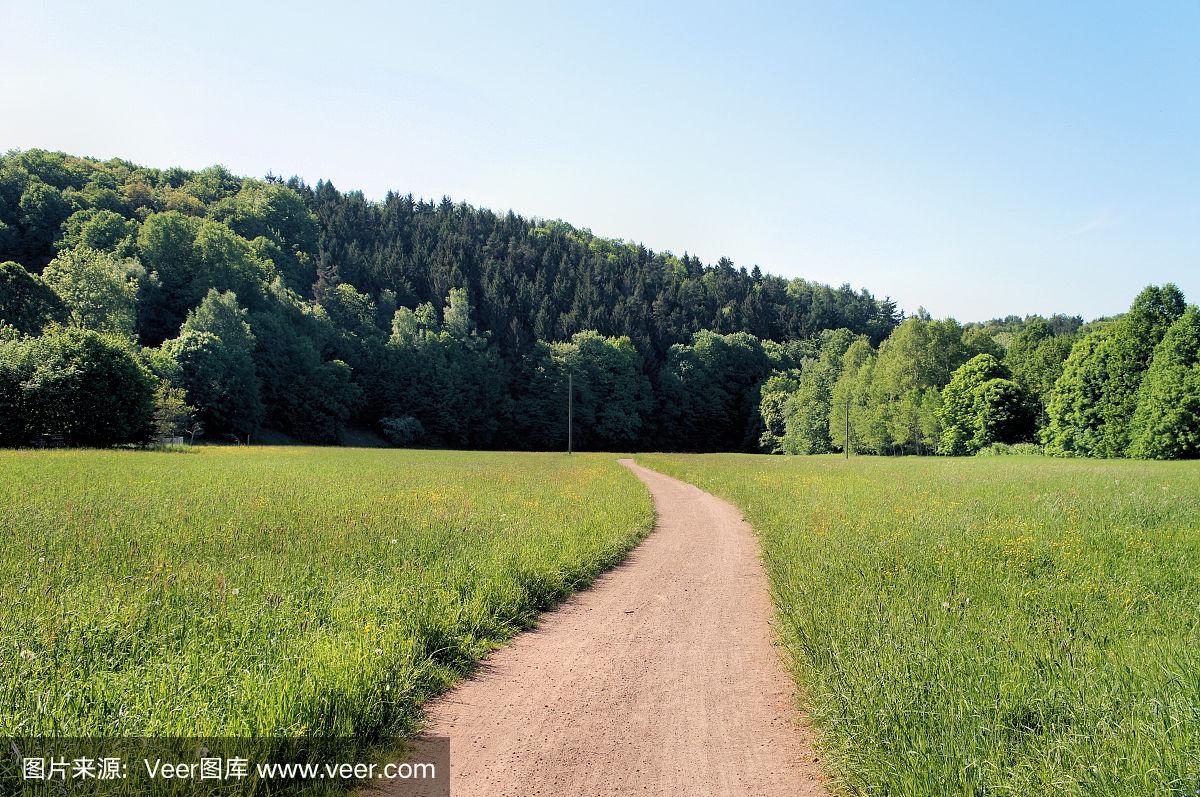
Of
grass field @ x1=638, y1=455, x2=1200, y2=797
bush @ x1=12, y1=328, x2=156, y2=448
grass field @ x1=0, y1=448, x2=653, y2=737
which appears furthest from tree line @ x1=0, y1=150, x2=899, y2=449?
grass field @ x1=638, y1=455, x2=1200, y2=797

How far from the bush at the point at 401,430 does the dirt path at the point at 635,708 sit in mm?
83084

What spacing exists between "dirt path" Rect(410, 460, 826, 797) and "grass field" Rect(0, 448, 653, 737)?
599 millimetres

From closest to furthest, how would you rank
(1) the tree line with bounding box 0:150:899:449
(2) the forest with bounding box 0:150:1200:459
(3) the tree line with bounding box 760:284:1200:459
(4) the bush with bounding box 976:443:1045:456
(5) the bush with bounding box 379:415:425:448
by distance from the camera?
(3) the tree line with bounding box 760:284:1200:459 → (2) the forest with bounding box 0:150:1200:459 → (1) the tree line with bounding box 0:150:899:449 → (4) the bush with bounding box 976:443:1045:456 → (5) the bush with bounding box 379:415:425:448

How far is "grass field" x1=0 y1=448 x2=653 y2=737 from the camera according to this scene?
4824mm

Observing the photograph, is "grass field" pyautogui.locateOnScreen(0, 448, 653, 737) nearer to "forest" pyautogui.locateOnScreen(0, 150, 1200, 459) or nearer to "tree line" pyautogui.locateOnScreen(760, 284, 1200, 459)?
"forest" pyautogui.locateOnScreen(0, 150, 1200, 459)

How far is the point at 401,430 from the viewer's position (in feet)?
290

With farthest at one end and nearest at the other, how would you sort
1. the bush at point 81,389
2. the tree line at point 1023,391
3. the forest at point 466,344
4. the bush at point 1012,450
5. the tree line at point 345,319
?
the bush at point 1012,450
the tree line at point 345,319
the forest at point 466,344
the tree line at point 1023,391
the bush at point 81,389

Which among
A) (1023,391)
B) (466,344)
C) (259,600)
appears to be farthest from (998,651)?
(466,344)

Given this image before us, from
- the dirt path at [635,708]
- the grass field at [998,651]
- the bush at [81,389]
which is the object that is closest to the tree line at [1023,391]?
the grass field at [998,651]

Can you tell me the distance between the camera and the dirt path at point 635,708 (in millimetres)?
4438

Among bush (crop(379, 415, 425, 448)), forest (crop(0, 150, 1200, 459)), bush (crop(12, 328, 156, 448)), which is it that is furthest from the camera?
bush (crop(379, 415, 425, 448))

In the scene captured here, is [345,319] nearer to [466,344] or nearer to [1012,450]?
[466,344]

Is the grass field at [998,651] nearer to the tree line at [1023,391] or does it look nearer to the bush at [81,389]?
the bush at [81,389]

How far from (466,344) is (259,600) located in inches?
3867
